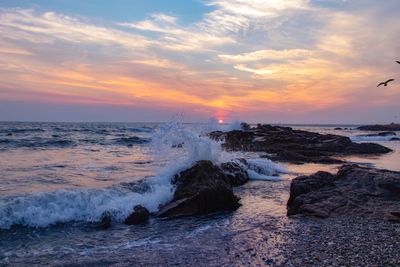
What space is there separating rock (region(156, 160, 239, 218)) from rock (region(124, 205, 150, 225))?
1.73 ft

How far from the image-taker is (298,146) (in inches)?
1276

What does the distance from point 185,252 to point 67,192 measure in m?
6.04

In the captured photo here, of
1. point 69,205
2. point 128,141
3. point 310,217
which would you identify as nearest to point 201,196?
point 310,217

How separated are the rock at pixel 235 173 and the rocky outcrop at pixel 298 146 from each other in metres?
9.34

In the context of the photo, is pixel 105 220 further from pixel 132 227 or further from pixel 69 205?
pixel 69 205

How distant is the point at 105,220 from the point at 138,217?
0.89 m

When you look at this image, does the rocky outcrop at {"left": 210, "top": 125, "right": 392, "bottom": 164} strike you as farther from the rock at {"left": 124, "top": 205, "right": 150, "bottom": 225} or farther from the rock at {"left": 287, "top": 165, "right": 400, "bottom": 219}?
the rock at {"left": 124, "top": 205, "right": 150, "bottom": 225}

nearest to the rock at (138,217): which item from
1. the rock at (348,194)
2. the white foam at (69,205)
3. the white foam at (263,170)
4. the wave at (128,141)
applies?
the white foam at (69,205)

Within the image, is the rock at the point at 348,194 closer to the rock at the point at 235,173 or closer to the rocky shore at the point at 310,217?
the rocky shore at the point at 310,217

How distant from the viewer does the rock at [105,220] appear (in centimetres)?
1042

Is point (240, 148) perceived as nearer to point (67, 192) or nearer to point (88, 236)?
point (67, 192)

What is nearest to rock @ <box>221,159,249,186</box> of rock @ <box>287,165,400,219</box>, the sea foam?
the sea foam

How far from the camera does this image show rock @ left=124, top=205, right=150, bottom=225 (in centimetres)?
1077

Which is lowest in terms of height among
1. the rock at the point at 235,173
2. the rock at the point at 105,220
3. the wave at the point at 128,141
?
the rock at the point at 105,220
